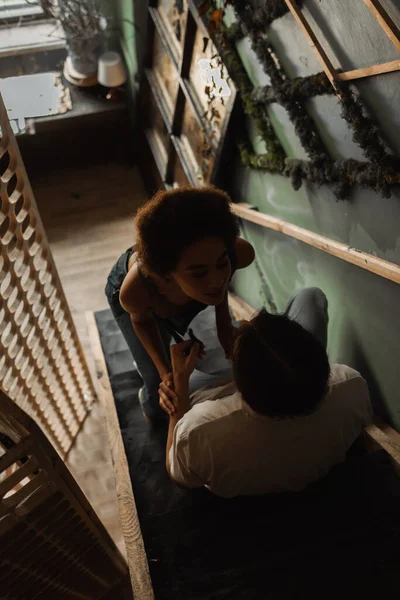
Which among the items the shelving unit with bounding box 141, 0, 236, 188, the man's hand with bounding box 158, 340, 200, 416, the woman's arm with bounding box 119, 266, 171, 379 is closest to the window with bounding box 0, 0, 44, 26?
the shelving unit with bounding box 141, 0, 236, 188

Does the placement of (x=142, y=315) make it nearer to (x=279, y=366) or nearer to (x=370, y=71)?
(x=279, y=366)

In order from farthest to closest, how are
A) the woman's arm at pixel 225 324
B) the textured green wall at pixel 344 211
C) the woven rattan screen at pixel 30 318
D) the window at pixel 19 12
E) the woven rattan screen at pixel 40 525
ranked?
the window at pixel 19 12, the woman's arm at pixel 225 324, the woven rattan screen at pixel 30 318, the textured green wall at pixel 344 211, the woven rattan screen at pixel 40 525

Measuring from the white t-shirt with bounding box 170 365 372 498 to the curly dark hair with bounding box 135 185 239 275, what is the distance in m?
0.45

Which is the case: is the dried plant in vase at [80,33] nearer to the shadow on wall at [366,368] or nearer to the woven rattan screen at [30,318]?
the woven rattan screen at [30,318]

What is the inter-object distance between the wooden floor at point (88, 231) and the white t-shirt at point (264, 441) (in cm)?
141

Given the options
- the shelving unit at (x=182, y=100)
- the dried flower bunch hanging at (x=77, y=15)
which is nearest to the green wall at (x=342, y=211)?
the shelving unit at (x=182, y=100)

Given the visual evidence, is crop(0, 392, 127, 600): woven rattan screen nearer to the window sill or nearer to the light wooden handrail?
the light wooden handrail

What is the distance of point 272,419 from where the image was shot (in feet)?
4.68

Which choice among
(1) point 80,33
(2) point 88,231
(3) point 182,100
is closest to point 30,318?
(3) point 182,100

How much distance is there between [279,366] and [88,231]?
3.01m

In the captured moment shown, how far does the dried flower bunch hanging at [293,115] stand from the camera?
170cm

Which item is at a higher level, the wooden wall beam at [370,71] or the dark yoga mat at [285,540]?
the wooden wall beam at [370,71]

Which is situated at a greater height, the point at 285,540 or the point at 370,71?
the point at 370,71

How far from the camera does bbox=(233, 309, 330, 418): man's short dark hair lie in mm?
1313
